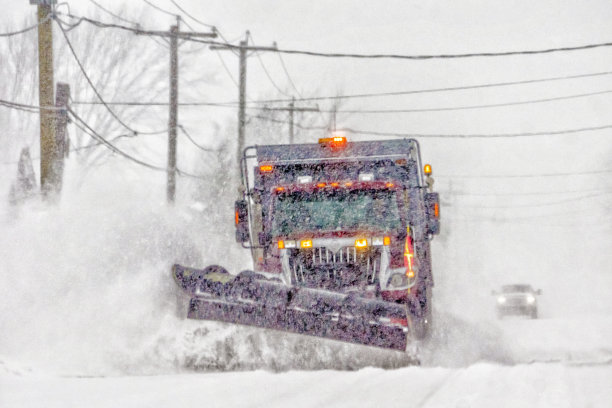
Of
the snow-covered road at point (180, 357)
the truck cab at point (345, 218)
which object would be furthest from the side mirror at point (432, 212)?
the snow-covered road at point (180, 357)

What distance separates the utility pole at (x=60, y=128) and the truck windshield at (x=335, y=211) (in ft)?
29.1

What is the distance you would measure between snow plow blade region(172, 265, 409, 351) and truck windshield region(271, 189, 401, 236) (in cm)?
191

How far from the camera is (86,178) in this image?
43.7m

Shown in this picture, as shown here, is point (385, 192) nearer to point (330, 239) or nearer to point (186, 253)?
point (330, 239)

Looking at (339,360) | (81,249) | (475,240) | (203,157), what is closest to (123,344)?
(339,360)

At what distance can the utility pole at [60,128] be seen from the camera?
64.1 ft

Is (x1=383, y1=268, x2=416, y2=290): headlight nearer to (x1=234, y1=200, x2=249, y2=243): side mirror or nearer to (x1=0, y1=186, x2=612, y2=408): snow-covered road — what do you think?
(x1=0, y1=186, x2=612, y2=408): snow-covered road

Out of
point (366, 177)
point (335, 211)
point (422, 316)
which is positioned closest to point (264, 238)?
point (335, 211)

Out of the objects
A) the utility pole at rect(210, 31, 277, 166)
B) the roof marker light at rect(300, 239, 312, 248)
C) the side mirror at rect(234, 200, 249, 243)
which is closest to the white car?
the utility pole at rect(210, 31, 277, 166)

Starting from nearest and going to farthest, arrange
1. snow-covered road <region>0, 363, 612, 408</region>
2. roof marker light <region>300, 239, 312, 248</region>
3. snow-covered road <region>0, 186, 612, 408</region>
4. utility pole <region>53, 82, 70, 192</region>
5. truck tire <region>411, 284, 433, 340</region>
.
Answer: snow-covered road <region>0, 363, 612, 408</region>, snow-covered road <region>0, 186, 612, 408</region>, truck tire <region>411, 284, 433, 340</region>, roof marker light <region>300, 239, 312, 248</region>, utility pole <region>53, 82, 70, 192</region>

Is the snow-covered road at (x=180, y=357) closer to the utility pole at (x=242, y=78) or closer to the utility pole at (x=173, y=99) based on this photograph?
the utility pole at (x=173, y=99)

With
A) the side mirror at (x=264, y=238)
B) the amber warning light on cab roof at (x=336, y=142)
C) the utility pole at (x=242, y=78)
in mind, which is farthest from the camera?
the utility pole at (x=242, y=78)

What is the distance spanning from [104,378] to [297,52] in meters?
15.2

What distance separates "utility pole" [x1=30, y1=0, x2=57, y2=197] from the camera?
18453mm
